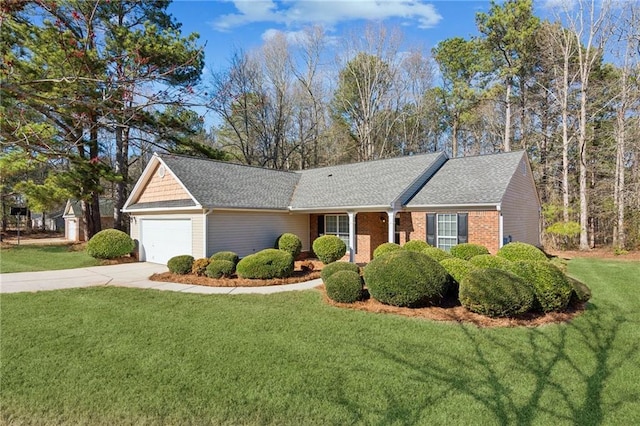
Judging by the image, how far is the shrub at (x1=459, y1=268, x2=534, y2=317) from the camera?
664 cm

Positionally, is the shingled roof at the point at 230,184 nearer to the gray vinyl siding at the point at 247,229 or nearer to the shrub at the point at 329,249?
the gray vinyl siding at the point at 247,229

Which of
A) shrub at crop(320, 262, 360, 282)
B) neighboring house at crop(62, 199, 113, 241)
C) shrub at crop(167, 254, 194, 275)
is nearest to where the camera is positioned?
shrub at crop(320, 262, 360, 282)

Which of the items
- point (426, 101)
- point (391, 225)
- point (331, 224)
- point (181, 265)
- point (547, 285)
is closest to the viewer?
point (547, 285)

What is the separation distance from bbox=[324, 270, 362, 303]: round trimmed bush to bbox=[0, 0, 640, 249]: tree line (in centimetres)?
606

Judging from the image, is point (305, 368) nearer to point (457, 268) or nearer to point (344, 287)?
point (344, 287)

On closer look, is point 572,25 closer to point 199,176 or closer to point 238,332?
point 199,176

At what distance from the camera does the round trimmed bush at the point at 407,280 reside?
739 centimetres

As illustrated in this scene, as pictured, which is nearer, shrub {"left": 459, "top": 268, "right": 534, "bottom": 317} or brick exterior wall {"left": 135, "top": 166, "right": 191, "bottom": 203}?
shrub {"left": 459, "top": 268, "right": 534, "bottom": 317}

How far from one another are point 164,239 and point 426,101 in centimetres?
2374

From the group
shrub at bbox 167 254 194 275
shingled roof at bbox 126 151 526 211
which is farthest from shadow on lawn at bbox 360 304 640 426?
shrub at bbox 167 254 194 275

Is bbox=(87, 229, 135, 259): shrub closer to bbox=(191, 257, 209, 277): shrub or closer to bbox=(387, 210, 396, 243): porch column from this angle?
bbox=(191, 257, 209, 277): shrub

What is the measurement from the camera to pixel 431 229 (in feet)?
44.0

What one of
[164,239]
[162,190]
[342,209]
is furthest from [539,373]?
[162,190]

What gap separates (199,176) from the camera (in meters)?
14.6
